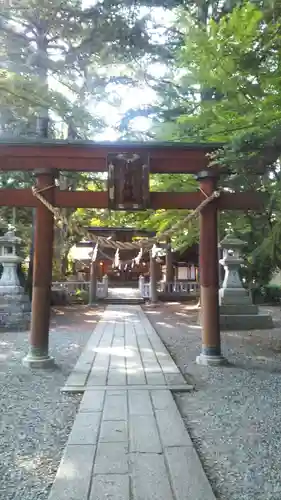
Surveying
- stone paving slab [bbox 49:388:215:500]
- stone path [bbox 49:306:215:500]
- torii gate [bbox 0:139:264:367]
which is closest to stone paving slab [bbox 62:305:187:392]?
stone path [bbox 49:306:215:500]

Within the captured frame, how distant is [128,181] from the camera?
6195mm

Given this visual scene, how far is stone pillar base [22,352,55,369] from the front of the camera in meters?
6.23

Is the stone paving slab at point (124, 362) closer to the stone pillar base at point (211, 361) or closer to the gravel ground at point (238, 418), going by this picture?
the gravel ground at point (238, 418)

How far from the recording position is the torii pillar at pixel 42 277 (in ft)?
20.7

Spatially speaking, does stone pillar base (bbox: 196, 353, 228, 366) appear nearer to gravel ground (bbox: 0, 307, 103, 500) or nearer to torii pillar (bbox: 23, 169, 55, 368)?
gravel ground (bbox: 0, 307, 103, 500)

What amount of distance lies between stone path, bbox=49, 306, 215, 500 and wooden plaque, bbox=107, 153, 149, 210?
253 cm

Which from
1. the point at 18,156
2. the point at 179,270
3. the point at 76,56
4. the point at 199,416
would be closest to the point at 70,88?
the point at 76,56

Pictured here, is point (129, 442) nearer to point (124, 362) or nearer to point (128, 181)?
point (124, 362)

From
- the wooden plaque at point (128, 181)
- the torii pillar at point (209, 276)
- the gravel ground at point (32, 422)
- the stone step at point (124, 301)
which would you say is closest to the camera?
the gravel ground at point (32, 422)

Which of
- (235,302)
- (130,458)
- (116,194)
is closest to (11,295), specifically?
(235,302)

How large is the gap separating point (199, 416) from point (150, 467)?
54.7 inches

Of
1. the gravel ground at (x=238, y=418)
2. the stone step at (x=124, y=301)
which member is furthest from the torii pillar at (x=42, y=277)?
the stone step at (x=124, y=301)

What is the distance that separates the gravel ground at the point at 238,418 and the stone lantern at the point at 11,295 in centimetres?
534

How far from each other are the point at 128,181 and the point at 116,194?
0.90 feet
